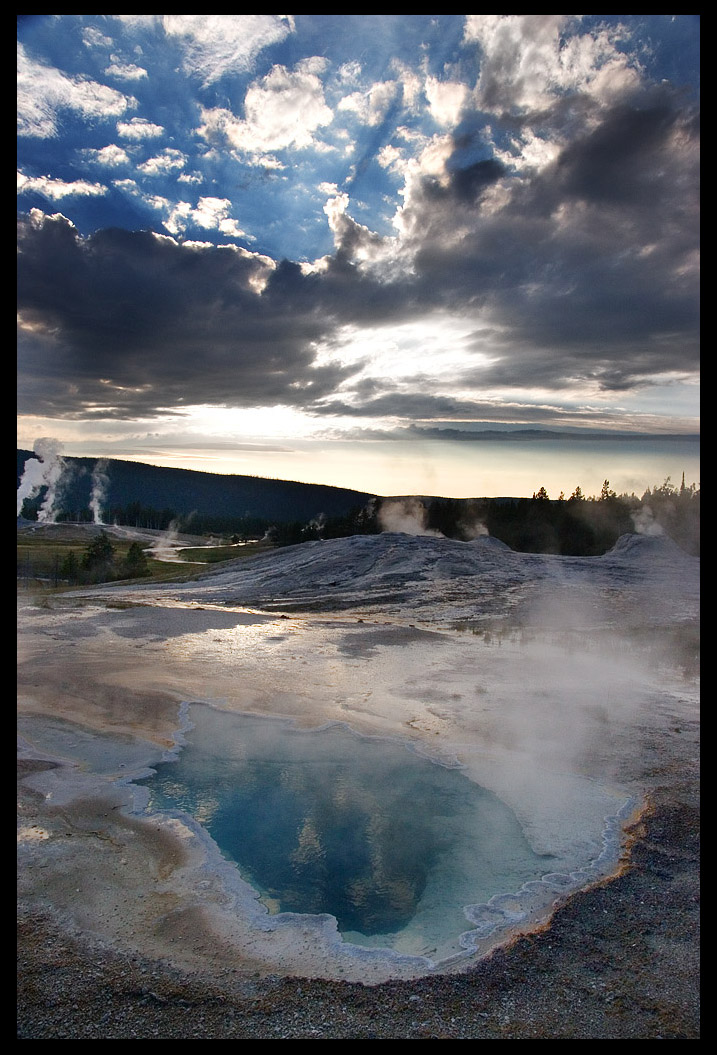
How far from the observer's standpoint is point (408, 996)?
6.11m

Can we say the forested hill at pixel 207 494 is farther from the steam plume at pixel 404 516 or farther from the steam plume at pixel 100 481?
the steam plume at pixel 404 516

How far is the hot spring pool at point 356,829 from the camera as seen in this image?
7.61 meters

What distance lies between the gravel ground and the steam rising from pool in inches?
29.6

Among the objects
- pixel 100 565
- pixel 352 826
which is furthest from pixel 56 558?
pixel 352 826

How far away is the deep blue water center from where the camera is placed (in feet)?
25.4

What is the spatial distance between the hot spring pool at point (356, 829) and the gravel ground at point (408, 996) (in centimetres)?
81

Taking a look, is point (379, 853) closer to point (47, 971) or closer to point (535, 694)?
point (47, 971)

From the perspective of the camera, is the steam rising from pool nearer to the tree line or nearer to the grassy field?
the grassy field

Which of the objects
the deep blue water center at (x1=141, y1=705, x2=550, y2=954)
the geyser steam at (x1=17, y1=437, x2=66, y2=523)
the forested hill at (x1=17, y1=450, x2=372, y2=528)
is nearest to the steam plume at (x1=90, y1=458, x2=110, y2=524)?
the forested hill at (x1=17, y1=450, x2=372, y2=528)

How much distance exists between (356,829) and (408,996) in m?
3.32

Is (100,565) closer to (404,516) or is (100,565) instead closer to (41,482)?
(41,482)

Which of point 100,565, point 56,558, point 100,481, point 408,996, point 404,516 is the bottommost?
point 408,996

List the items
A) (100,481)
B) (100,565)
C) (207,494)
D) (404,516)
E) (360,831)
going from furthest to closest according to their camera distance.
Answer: (207,494)
(100,481)
(404,516)
(100,565)
(360,831)
